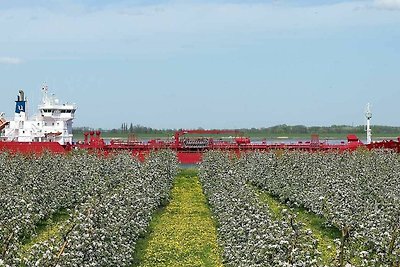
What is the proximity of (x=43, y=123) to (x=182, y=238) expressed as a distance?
127ft

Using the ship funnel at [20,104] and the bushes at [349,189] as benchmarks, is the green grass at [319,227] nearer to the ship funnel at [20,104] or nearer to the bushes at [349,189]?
the bushes at [349,189]

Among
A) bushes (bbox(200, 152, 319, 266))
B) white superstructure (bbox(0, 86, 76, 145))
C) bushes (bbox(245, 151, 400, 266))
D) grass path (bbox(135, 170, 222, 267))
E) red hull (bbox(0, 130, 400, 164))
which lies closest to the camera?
bushes (bbox(200, 152, 319, 266))

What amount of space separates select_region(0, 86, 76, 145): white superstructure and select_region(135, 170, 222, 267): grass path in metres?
28.5

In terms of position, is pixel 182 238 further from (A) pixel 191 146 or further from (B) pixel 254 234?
(A) pixel 191 146

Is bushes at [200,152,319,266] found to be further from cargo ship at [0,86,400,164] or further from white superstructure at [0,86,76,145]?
white superstructure at [0,86,76,145]

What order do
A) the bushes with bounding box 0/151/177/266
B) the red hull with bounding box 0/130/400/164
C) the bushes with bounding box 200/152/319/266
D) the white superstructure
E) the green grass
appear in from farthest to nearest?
the white superstructure
the red hull with bounding box 0/130/400/164
the green grass
the bushes with bounding box 0/151/177/266
the bushes with bounding box 200/152/319/266

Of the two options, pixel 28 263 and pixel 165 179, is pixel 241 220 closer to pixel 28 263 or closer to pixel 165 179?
pixel 28 263

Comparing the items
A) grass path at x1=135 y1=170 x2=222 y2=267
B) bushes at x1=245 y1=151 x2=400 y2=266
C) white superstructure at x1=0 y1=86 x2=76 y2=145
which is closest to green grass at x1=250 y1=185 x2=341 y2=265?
bushes at x1=245 y1=151 x2=400 y2=266

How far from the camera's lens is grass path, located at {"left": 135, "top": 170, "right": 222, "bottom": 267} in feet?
59.1

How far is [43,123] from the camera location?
57688 mm

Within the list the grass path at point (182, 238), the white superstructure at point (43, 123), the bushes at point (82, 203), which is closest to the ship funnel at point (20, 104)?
the white superstructure at point (43, 123)

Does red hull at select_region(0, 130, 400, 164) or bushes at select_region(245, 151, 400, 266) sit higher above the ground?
red hull at select_region(0, 130, 400, 164)

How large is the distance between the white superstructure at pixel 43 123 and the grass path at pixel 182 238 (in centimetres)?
2852

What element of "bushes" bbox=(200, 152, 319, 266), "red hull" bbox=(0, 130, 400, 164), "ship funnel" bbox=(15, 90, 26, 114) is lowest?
"bushes" bbox=(200, 152, 319, 266)
